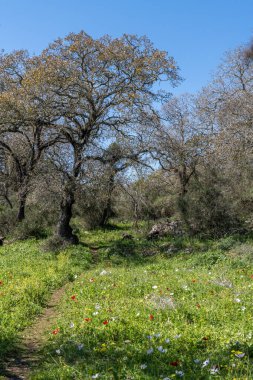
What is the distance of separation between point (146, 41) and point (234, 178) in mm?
6701

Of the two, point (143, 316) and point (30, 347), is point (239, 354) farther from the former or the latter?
point (30, 347)

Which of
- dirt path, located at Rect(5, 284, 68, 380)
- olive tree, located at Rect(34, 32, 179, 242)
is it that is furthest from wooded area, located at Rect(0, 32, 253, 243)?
dirt path, located at Rect(5, 284, 68, 380)

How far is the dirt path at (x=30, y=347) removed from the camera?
5.43m

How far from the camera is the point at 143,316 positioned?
6.77 m

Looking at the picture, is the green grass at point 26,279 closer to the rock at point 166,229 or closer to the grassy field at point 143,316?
the grassy field at point 143,316

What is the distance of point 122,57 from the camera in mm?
16094

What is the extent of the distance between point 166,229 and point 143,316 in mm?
12280

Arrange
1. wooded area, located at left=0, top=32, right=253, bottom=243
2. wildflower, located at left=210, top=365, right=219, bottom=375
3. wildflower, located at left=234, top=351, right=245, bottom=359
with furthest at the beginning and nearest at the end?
1. wooded area, located at left=0, top=32, right=253, bottom=243
2. wildflower, located at left=234, top=351, right=245, bottom=359
3. wildflower, located at left=210, top=365, right=219, bottom=375

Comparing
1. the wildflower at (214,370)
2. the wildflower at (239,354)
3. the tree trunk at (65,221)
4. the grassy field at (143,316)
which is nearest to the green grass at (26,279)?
the grassy field at (143,316)

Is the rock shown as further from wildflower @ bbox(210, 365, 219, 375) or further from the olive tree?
wildflower @ bbox(210, 365, 219, 375)

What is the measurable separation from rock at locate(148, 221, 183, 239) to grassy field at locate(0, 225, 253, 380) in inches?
185

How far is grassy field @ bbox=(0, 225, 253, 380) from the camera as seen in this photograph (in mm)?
4867

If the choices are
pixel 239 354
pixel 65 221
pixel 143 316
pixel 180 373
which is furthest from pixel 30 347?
pixel 65 221

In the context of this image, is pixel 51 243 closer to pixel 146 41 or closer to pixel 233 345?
pixel 146 41
